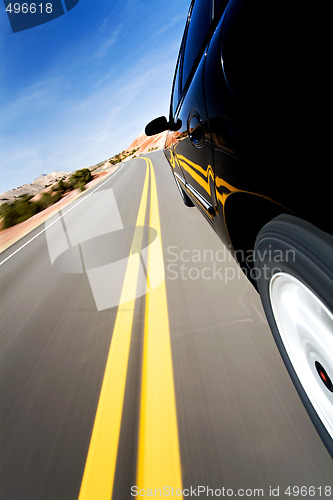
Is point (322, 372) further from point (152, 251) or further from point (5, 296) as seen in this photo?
point (5, 296)

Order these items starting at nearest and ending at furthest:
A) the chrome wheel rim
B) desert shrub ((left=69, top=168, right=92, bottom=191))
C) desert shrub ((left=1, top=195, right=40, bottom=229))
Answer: the chrome wheel rim → desert shrub ((left=1, top=195, right=40, bottom=229)) → desert shrub ((left=69, top=168, right=92, bottom=191))

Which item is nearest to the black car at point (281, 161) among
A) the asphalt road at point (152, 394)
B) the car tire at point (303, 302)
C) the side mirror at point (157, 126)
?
the car tire at point (303, 302)

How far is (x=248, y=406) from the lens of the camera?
1213mm

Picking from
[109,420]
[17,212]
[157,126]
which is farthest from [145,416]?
[17,212]

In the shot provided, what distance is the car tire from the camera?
76 centimetres

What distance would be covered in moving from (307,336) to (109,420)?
3.64ft

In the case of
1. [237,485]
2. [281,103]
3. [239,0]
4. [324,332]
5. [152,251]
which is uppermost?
[239,0]

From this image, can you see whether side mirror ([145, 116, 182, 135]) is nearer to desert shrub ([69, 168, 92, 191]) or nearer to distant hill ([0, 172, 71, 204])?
desert shrub ([69, 168, 92, 191])

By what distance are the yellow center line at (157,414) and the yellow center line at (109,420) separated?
0.13 metres

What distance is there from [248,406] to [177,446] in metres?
0.40

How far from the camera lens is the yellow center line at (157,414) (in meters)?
1.05

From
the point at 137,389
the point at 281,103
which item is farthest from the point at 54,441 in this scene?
the point at 281,103

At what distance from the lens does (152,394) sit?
4.52 feet

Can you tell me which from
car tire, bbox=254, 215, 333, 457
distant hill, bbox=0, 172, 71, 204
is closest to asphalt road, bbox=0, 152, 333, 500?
car tire, bbox=254, 215, 333, 457
